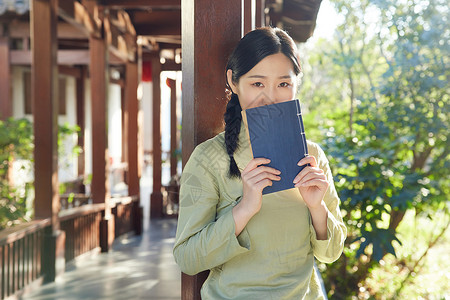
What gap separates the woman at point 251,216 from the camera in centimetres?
132

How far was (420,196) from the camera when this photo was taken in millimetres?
4246

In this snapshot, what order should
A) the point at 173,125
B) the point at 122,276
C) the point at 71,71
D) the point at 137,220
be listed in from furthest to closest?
the point at 71,71, the point at 173,125, the point at 137,220, the point at 122,276

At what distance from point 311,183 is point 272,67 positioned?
1.08ft

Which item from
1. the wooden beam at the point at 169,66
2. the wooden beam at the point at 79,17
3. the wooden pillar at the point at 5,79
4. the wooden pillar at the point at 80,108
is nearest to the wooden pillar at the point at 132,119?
the wooden beam at the point at 169,66

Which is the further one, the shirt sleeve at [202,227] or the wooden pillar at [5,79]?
the wooden pillar at [5,79]

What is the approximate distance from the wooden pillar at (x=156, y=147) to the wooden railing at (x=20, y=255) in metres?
4.47

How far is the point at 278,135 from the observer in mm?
1263

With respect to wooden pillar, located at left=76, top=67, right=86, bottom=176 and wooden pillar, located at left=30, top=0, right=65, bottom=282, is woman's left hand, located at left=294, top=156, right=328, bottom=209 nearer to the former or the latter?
wooden pillar, located at left=30, top=0, right=65, bottom=282

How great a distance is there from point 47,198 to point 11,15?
319 centimetres

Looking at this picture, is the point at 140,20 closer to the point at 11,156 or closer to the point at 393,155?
the point at 11,156

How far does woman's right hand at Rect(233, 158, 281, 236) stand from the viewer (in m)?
1.25

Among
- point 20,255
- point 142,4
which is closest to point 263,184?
point 20,255

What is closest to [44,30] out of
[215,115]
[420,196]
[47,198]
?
[47,198]

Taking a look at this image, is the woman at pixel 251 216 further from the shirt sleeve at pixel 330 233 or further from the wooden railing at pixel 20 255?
the wooden railing at pixel 20 255
